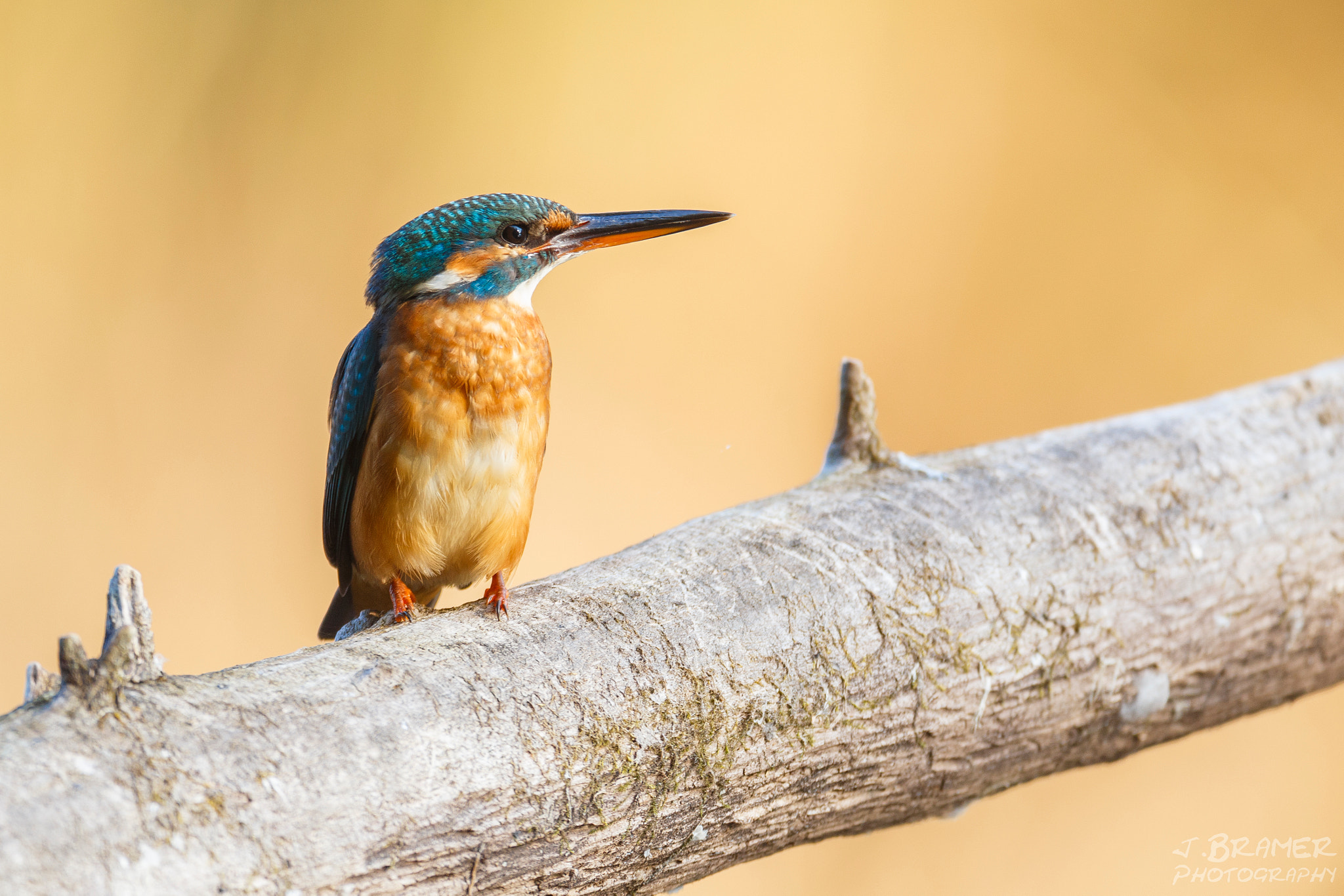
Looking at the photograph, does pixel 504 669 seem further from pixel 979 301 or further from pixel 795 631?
pixel 979 301

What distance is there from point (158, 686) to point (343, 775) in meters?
0.23

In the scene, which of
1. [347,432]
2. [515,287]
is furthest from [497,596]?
[515,287]

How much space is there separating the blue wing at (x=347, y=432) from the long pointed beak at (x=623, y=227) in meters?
0.40

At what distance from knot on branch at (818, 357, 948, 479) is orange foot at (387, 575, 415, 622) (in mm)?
836

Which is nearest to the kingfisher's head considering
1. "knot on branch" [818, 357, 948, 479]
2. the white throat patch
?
the white throat patch

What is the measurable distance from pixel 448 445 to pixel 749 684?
663 mm

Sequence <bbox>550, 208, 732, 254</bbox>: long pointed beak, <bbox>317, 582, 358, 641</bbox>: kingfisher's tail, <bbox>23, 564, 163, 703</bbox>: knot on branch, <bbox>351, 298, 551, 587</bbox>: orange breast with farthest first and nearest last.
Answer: <bbox>317, 582, 358, 641</bbox>: kingfisher's tail < <bbox>550, 208, 732, 254</bbox>: long pointed beak < <bbox>351, 298, 551, 587</bbox>: orange breast < <bbox>23, 564, 163, 703</bbox>: knot on branch

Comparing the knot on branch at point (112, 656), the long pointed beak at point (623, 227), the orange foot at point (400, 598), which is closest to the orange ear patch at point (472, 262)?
the long pointed beak at point (623, 227)

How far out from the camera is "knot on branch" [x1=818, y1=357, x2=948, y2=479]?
2.00 meters

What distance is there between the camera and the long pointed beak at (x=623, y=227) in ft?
6.44

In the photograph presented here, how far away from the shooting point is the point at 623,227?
1981 millimetres

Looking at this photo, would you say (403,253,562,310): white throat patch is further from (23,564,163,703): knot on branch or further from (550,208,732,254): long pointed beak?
(23,564,163,703): knot on branch

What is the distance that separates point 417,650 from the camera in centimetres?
139

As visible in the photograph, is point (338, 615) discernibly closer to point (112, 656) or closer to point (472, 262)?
point (472, 262)
